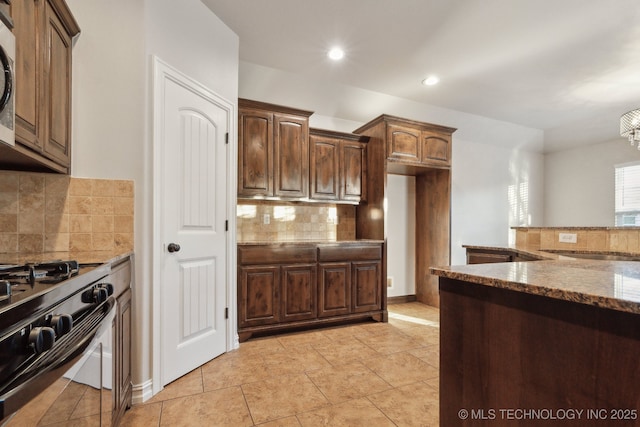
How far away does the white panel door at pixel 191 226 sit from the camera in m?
2.05

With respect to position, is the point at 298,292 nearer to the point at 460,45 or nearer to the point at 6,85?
the point at 6,85

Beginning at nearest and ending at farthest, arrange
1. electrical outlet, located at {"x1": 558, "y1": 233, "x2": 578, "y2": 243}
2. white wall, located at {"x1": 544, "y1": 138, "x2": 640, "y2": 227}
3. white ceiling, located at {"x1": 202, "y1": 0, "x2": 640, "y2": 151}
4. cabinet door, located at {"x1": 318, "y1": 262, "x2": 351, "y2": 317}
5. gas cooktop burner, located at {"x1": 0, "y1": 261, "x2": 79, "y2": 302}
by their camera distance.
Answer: gas cooktop burner, located at {"x1": 0, "y1": 261, "x2": 79, "y2": 302}
white ceiling, located at {"x1": 202, "y1": 0, "x2": 640, "y2": 151}
electrical outlet, located at {"x1": 558, "y1": 233, "x2": 578, "y2": 243}
cabinet door, located at {"x1": 318, "y1": 262, "x2": 351, "y2": 317}
white wall, located at {"x1": 544, "y1": 138, "x2": 640, "y2": 227}

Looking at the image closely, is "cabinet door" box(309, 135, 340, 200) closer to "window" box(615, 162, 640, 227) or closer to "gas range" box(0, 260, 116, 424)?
"gas range" box(0, 260, 116, 424)

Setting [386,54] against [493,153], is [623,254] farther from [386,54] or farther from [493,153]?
[493,153]

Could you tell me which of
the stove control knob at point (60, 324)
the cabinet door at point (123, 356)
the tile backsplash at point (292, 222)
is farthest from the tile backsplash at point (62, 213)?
the tile backsplash at point (292, 222)

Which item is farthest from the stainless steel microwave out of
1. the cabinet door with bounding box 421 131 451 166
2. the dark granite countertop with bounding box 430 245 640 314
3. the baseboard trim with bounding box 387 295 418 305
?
the baseboard trim with bounding box 387 295 418 305

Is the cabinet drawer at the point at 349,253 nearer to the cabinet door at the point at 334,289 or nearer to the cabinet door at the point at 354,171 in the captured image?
the cabinet door at the point at 334,289

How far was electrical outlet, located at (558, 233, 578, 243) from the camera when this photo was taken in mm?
2809

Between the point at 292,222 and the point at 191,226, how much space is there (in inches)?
63.4

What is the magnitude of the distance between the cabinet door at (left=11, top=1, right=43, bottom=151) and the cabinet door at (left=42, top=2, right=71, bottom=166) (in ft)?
0.22

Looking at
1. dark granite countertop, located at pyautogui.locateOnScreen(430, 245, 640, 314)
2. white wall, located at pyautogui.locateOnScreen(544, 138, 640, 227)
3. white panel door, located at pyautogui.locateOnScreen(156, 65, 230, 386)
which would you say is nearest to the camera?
dark granite countertop, located at pyautogui.locateOnScreen(430, 245, 640, 314)

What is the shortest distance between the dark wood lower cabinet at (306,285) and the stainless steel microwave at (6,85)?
1859mm

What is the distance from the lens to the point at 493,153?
17.2ft

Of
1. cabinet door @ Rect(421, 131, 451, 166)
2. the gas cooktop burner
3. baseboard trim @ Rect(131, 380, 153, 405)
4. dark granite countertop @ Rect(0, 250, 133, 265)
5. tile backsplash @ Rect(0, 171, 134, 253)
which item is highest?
cabinet door @ Rect(421, 131, 451, 166)
